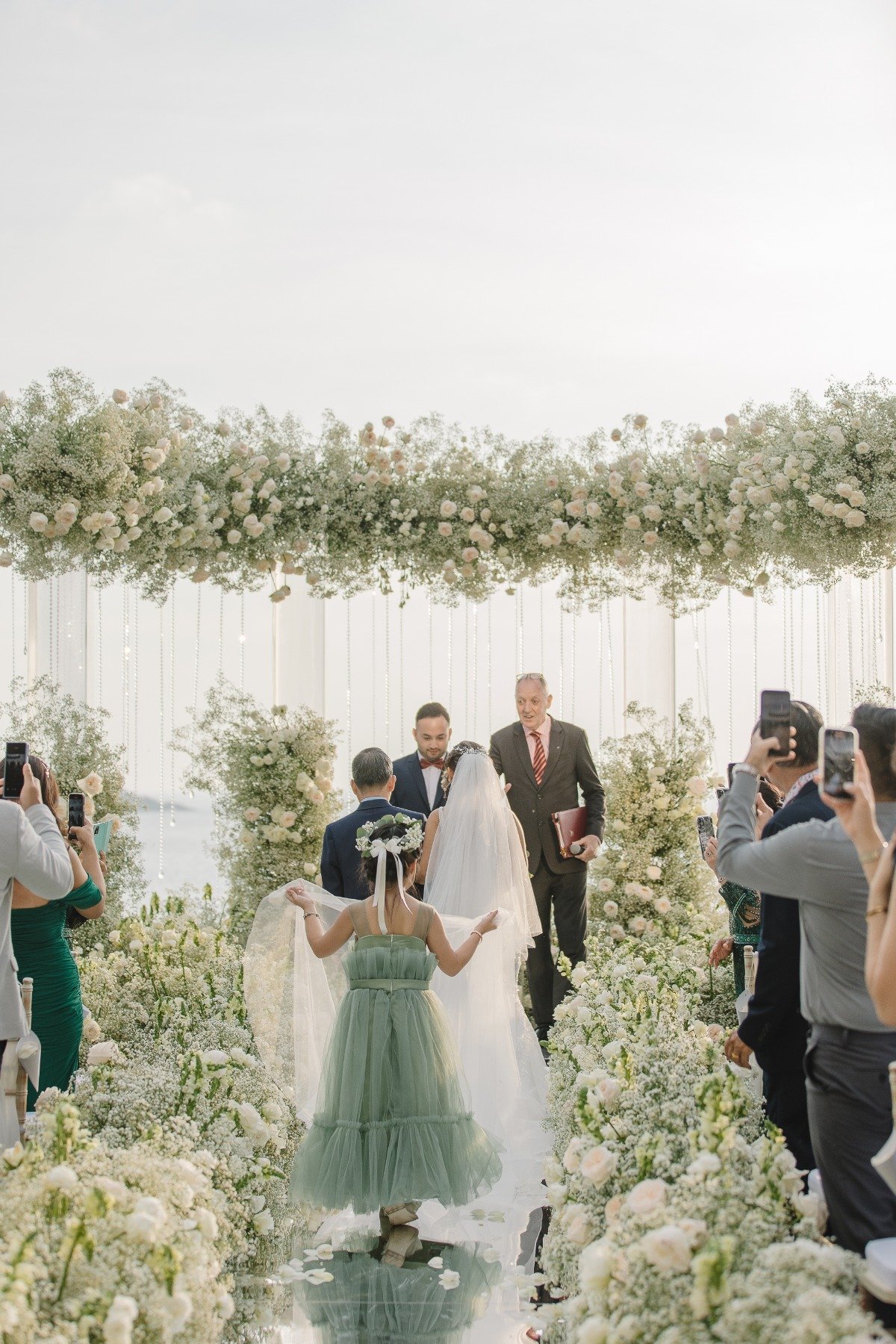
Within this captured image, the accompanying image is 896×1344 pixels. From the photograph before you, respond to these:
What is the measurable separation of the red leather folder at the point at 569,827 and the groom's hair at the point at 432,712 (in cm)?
89

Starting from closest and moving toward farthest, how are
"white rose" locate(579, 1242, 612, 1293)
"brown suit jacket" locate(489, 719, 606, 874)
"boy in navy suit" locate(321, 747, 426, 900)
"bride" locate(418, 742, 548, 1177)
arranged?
"white rose" locate(579, 1242, 612, 1293)
"boy in navy suit" locate(321, 747, 426, 900)
"bride" locate(418, 742, 548, 1177)
"brown suit jacket" locate(489, 719, 606, 874)

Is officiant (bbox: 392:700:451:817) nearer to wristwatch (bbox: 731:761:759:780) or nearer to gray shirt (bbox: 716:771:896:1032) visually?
wristwatch (bbox: 731:761:759:780)

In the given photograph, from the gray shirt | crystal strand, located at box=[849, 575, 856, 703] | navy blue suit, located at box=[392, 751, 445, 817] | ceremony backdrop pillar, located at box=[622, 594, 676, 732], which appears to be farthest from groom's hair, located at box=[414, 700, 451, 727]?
the gray shirt

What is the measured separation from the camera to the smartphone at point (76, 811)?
463 centimetres

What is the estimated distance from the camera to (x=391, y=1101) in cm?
440

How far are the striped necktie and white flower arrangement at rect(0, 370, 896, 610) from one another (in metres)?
1.00

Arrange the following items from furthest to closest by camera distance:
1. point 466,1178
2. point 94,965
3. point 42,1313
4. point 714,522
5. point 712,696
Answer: point 712,696 → point 714,522 → point 94,965 → point 466,1178 → point 42,1313

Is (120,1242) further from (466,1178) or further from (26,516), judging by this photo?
(26,516)

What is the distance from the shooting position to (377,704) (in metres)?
8.41

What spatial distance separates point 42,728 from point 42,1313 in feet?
18.0

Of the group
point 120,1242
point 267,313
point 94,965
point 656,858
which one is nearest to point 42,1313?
point 120,1242

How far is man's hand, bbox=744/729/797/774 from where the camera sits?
3037 mm

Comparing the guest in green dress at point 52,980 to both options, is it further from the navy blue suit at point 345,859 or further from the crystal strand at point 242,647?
the crystal strand at point 242,647

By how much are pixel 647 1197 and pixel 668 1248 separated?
0.67 ft
